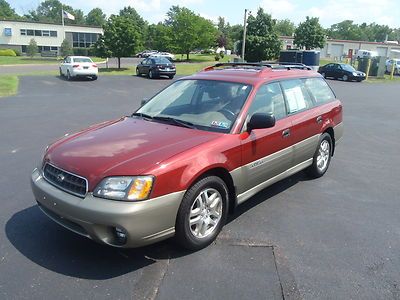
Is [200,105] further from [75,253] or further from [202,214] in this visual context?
[75,253]

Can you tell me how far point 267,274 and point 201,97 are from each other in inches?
89.0

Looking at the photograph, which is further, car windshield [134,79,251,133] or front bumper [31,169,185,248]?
car windshield [134,79,251,133]

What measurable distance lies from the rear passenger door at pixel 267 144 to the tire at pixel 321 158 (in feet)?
3.06

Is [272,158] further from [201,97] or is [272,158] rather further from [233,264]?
[233,264]

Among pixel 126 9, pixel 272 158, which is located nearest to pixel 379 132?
pixel 272 158

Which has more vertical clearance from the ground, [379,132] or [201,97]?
[201,97]

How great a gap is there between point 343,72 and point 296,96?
2803 centimetres

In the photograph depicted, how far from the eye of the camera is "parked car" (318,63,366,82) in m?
30.1

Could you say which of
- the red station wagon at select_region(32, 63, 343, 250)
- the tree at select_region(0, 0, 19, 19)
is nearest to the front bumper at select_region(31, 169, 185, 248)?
the red station wagon at select_region(32, 63, 343, 250)

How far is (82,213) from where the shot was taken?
3.14m

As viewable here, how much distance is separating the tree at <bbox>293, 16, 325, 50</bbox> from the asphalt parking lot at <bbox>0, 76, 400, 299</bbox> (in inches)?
2211

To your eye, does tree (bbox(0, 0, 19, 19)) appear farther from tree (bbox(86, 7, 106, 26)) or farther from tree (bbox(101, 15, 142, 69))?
tree (bbox(101, 15, 142, 69))

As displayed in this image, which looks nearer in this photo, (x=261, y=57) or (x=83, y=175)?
(x=83, y=175)

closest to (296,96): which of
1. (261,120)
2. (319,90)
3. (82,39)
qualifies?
(319,90)
